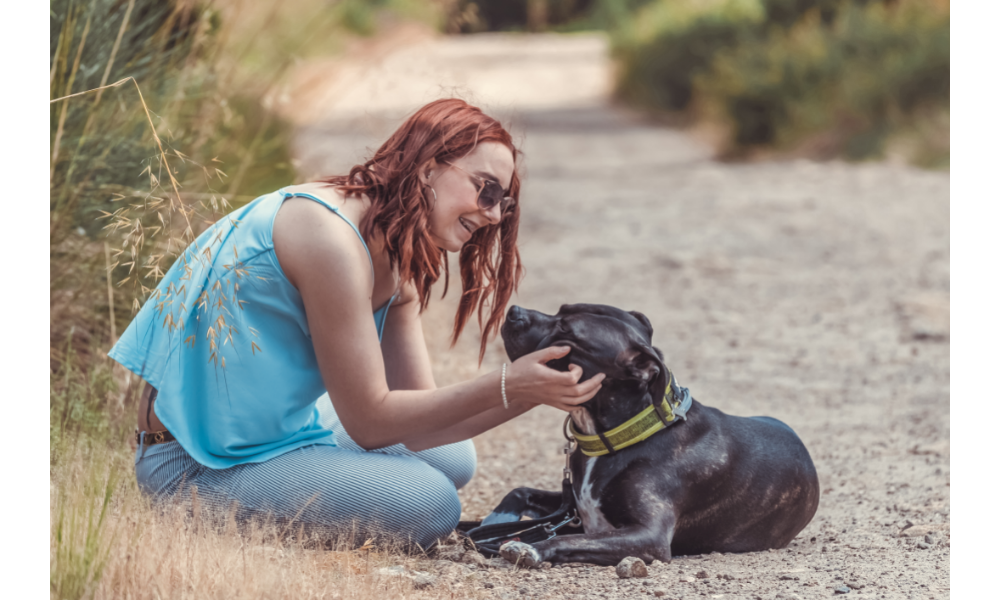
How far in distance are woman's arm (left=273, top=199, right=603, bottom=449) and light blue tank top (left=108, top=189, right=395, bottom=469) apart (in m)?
0.06

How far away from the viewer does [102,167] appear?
13.6ft

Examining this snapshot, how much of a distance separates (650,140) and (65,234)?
1445 cm

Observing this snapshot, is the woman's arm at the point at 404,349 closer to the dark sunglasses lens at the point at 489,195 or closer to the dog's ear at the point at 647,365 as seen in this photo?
the dark sunglasses lens at the point at 489,195

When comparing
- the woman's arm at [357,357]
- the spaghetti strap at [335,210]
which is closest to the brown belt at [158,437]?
the woman's arm at [357,357]

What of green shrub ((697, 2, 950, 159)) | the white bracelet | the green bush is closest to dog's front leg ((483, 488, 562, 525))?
the white bracelet

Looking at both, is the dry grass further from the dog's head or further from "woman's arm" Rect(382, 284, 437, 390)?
the dog's head

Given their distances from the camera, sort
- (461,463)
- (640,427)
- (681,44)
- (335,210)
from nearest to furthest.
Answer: (335,210), (640,427), (461,463), (681,44)

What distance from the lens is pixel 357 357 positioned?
294 cm

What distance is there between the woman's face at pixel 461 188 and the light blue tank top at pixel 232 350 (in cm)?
24

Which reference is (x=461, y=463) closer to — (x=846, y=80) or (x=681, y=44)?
(x=846, y=80)

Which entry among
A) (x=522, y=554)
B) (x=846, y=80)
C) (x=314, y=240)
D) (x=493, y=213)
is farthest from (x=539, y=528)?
(x=846, y=80)

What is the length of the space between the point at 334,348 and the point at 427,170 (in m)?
0.58

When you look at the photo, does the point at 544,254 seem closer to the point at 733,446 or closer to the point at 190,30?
the point at 190,30

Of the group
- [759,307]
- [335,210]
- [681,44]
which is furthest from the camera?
[681,44]
